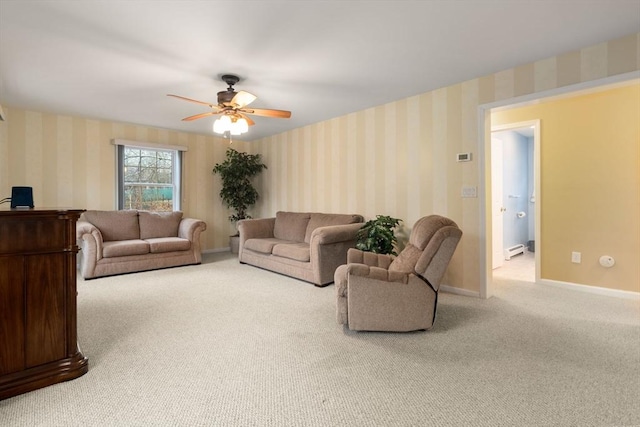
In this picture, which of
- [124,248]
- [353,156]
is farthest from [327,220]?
[124,248]

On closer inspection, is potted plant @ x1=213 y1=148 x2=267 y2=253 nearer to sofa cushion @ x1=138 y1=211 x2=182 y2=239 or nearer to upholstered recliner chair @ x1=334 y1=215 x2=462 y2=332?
sofa cushion @ x1=138 y1=211 x2=182 y2=239

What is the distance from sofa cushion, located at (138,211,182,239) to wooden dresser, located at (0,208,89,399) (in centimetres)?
344

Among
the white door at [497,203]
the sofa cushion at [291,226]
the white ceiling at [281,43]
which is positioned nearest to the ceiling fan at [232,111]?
the white ceiling at [281,43]

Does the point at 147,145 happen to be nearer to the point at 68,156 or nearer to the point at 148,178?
the point at 148,178

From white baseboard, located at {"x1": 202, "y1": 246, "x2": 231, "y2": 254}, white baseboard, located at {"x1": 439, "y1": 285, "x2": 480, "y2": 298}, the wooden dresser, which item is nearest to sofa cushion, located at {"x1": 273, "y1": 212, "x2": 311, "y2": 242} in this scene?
white baseboard, located at {"x1": 202, "y1": 246, "x2": 231, "y2": 254}

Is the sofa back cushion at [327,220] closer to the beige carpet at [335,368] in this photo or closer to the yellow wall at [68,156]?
the beige carpet at [335,368]

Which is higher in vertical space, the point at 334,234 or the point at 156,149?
the point at 156,149

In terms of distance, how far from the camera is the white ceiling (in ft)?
7.01

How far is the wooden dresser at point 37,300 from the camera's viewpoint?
1696 millimetres

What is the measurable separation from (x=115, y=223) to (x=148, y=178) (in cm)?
119

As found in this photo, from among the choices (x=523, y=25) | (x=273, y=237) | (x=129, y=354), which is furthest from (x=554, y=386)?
(x=273, y=237)

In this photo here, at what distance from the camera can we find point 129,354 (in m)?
2.13

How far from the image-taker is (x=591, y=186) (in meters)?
Result: 3.68

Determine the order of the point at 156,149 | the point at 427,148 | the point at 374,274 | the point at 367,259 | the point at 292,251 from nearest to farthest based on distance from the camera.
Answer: the point at 374,274
the point at 367,259
the point at 427,148
the point at 292,251
the point at 156,149
